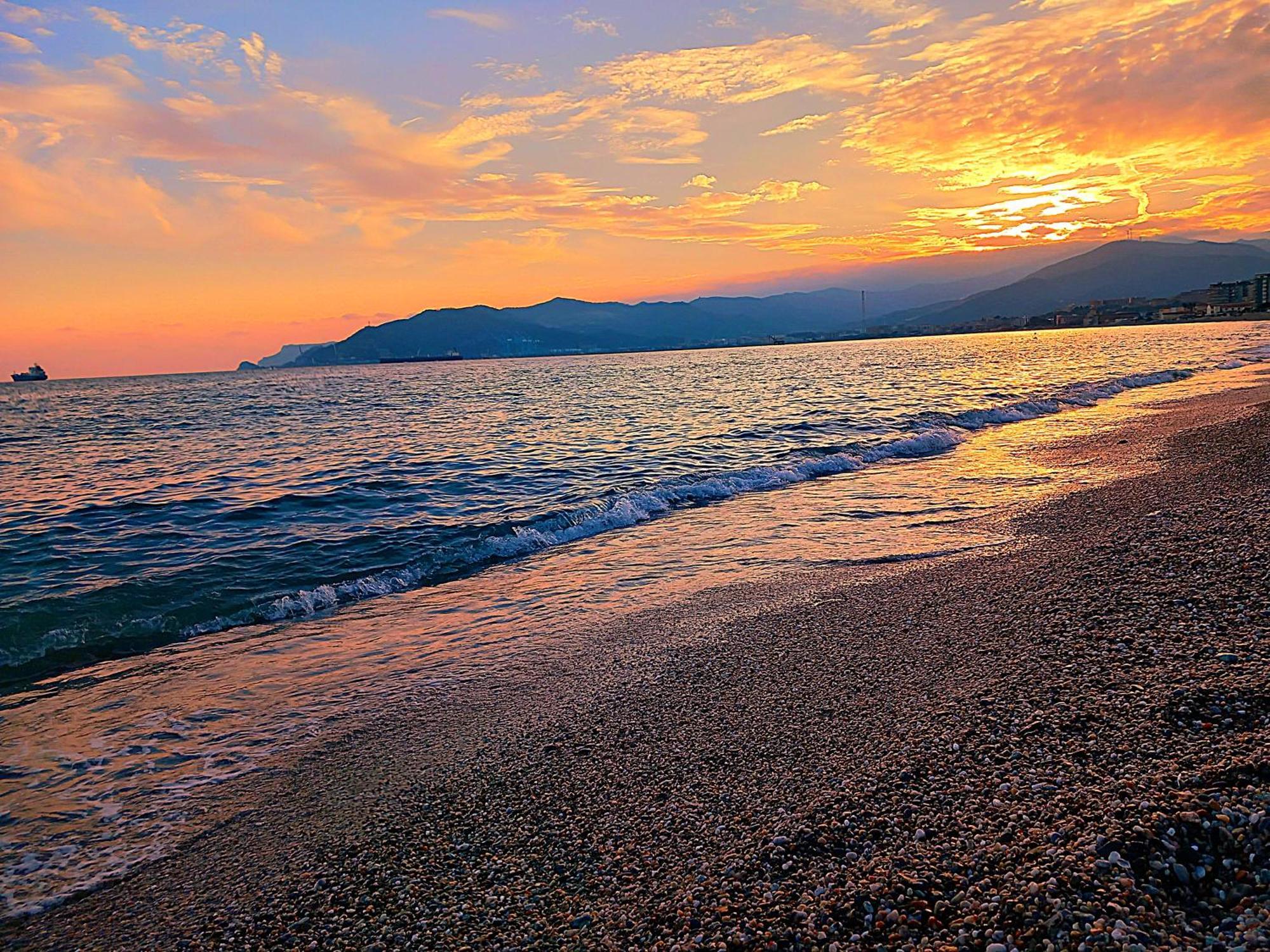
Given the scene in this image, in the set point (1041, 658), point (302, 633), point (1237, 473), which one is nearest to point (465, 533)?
point (302, 633)

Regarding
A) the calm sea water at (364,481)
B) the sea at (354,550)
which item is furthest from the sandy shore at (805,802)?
the calm sea water at (364,481)

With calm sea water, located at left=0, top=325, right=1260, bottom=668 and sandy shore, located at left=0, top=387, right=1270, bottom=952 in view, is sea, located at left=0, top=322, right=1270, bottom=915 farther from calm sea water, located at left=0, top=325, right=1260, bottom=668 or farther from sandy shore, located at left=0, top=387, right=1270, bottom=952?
sandy shore, located at left=0, top=387, right=1270, bottom=952

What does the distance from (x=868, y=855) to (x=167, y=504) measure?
18617 mm

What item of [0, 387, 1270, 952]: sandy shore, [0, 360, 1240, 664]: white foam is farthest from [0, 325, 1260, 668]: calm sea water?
[0, 387, 1270, 952]: sandy shore

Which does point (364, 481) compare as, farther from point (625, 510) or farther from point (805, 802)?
point (805, 802)

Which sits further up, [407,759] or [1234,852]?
[1234,852]

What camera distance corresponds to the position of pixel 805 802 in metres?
4.30

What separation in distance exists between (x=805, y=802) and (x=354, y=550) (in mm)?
10953

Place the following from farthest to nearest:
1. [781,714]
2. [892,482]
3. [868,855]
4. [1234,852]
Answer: [892,482]
[781,714]
[868,855]
[1234,852]

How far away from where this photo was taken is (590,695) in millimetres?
6539

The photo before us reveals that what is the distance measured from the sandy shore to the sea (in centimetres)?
122

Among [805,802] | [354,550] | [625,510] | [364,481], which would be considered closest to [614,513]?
[625,510]

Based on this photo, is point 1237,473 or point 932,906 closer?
point 932,906

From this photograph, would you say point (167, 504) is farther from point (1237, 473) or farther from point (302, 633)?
point (1237, 473)
